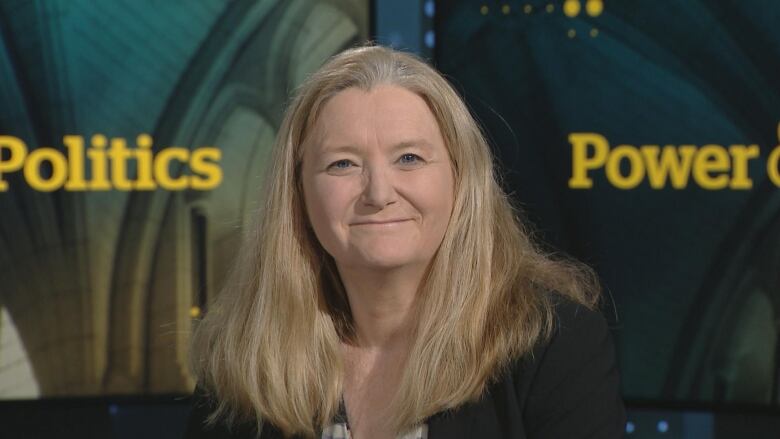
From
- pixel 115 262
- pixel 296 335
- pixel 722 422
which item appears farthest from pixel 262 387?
pixel 722 422

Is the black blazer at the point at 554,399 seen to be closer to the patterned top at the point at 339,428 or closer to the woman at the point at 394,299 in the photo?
the woman at the point at 394,299

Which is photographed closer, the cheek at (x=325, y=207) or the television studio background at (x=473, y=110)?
the cheek at (x=325, y=207)

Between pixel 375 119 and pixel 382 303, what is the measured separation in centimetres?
24

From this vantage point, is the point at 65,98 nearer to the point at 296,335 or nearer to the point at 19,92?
the point at 19,92

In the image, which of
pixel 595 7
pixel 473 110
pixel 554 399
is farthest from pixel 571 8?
pixel 554 399

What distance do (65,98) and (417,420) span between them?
3.91 feet

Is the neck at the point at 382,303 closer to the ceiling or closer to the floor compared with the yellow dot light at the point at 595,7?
closer to the floor

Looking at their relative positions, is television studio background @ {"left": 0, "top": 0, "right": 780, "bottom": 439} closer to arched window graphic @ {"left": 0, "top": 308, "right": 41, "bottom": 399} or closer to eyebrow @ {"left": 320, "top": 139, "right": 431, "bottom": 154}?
arched window graphic @ {"left": 0, "top": 308, "right": 41, "bottom": 399}

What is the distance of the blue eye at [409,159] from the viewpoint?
4.44 ft

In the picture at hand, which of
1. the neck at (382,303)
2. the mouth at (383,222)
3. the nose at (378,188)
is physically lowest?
the neck at (382,303)

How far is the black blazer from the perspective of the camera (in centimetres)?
132

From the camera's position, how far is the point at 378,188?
51.8 inches

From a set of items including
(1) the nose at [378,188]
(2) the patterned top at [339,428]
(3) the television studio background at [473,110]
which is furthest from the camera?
(3) the television studio background at [473,110]

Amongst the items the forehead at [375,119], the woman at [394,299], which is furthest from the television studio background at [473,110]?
the forehead at [375,119]
